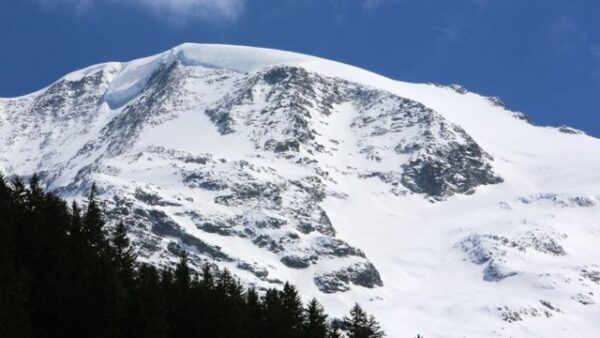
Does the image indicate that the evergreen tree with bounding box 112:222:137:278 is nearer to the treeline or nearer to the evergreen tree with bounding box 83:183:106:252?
the treeline

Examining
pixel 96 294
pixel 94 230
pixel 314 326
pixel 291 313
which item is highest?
pixel 94 230

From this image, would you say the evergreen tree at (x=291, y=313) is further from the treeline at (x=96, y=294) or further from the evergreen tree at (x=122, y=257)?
the evergreen tree at (x=122, y=257)

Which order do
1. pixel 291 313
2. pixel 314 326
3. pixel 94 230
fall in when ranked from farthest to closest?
pixel 94 230 < pixel 291 313 < pixel 314 326

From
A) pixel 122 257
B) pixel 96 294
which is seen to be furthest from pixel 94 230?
pixel 96 294

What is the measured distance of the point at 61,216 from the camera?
91.1 meters

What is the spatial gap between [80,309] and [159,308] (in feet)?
19.5

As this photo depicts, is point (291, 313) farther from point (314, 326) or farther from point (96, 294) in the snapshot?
point (96, 294)

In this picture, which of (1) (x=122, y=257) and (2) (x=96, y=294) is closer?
(2) (x=96, y=294)

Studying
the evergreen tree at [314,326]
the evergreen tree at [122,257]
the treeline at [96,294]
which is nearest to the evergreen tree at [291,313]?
the treeline at [96,294]

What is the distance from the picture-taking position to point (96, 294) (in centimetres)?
7738

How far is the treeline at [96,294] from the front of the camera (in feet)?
242

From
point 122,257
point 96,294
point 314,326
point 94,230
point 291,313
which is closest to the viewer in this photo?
point 96,294

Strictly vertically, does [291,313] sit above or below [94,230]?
below

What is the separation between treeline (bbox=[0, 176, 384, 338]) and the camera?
73.6 m
